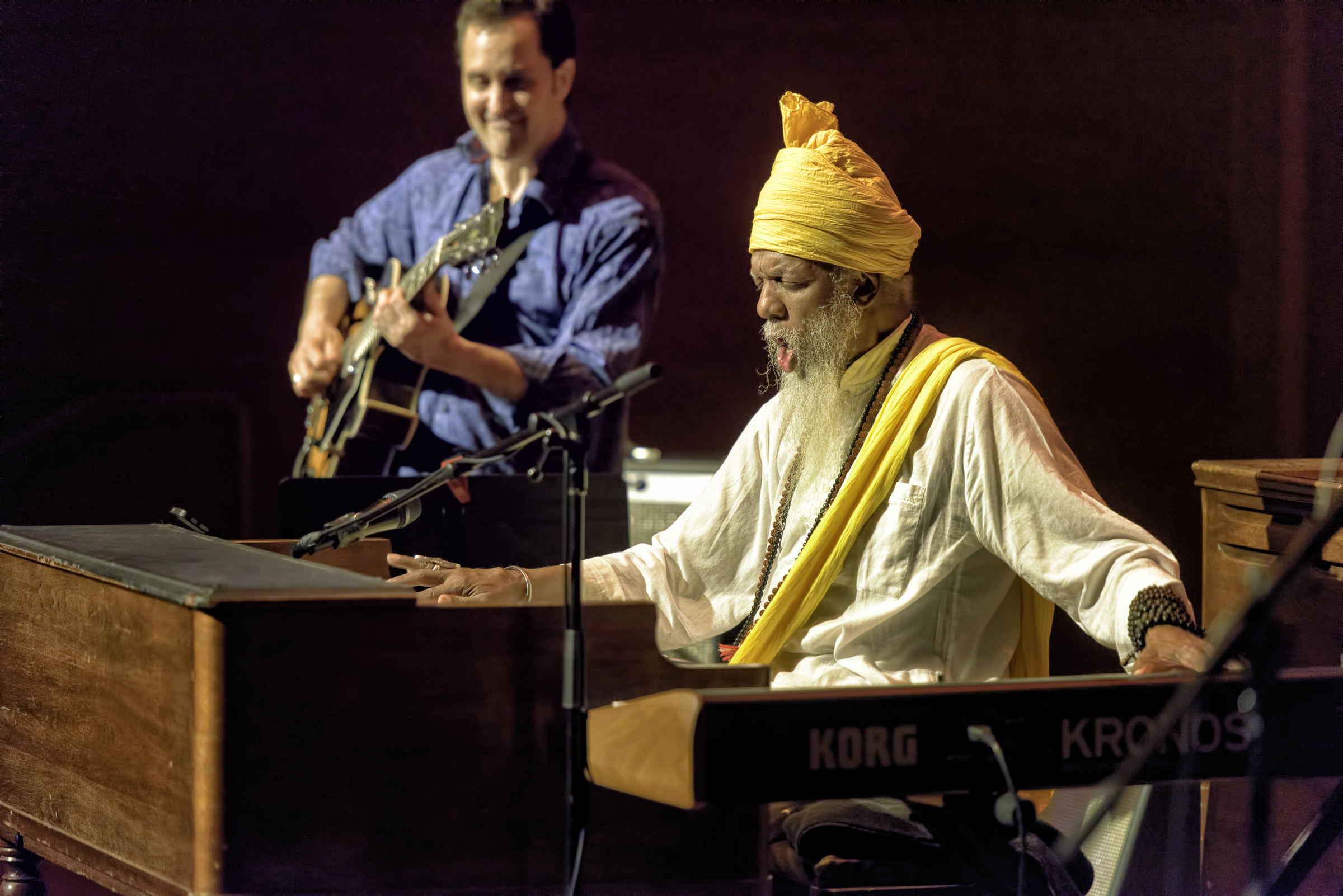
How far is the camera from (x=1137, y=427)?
4719 millimetres

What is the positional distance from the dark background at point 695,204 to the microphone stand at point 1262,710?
299 centimetres

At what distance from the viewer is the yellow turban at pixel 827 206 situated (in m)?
2.70

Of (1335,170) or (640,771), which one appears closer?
(640,771)

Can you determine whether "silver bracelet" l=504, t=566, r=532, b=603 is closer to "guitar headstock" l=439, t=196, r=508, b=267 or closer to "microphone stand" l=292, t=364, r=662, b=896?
"microphone stand" l=292, t=364, r=662, b=896

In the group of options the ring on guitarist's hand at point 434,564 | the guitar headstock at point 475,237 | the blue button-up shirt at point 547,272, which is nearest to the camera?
the ring on guitarist's hand at point 434,564

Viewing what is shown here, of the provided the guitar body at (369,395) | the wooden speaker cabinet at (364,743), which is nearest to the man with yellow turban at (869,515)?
the wooden speaker cabinet at (364,743)

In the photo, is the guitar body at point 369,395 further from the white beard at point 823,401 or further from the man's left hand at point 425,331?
the white beard at point 823,401

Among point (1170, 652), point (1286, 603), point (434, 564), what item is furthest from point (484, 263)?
point (1170, 652)

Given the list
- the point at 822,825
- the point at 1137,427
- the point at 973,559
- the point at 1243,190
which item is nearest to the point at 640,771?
the point at 822,825

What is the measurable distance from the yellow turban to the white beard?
0.36 ft

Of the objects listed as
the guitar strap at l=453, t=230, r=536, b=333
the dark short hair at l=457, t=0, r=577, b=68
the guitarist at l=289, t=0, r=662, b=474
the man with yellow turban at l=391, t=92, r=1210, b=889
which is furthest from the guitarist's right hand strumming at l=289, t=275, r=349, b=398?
the man with yellow turban at l=391, t=92, r=1210, b=889

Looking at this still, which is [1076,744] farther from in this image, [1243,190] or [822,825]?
[1243,190]

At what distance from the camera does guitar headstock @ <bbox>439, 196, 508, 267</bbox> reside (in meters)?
4.52

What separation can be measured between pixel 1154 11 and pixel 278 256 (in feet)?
10.6
